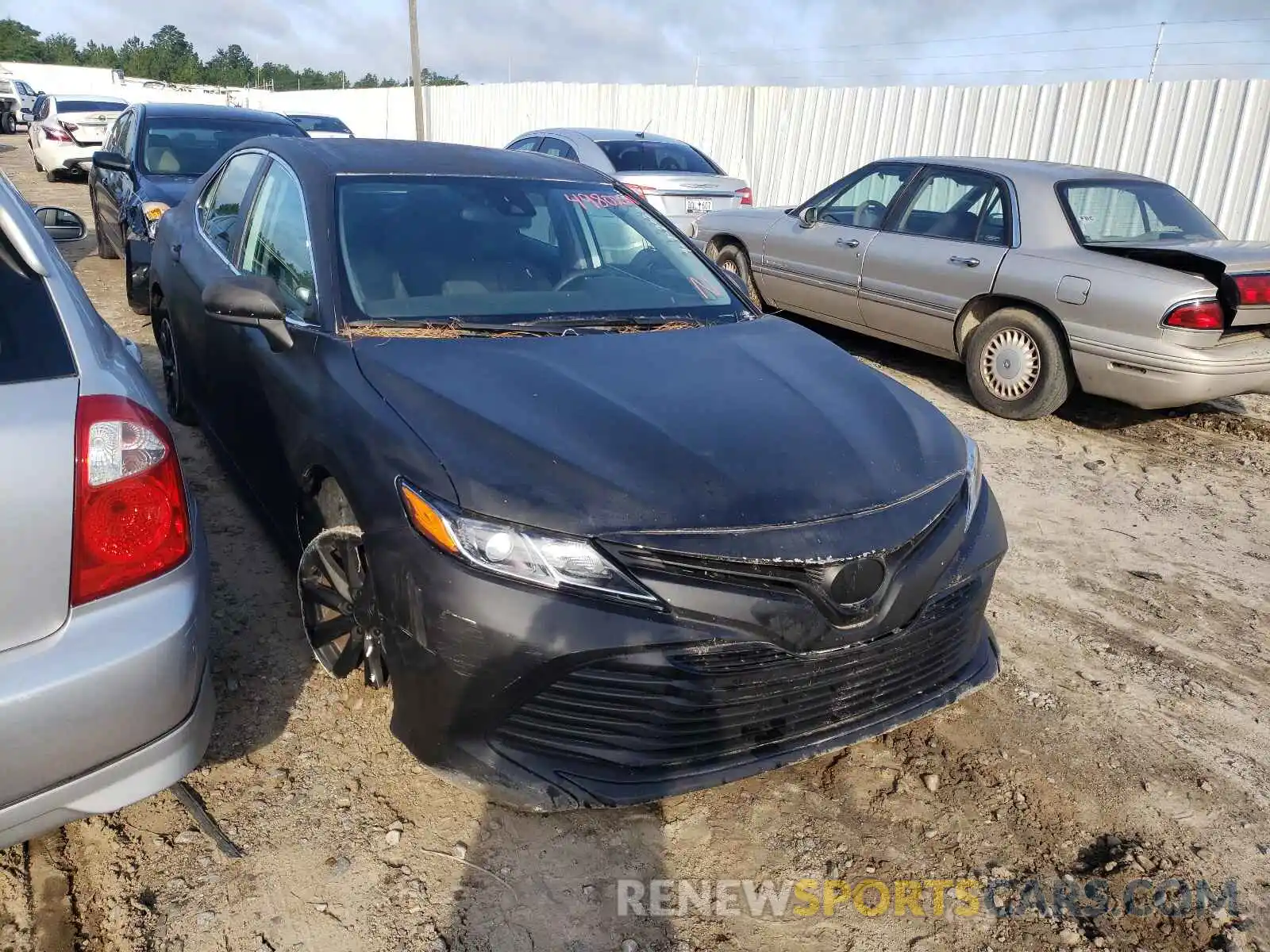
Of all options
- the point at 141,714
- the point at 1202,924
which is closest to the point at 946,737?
the point at 1202,924

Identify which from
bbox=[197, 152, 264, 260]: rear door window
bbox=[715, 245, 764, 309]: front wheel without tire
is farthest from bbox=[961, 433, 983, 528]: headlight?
bbox=[715, 245, 764, 309]: front wheel without tire

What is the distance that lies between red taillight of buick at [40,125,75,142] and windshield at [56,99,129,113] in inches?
30.7

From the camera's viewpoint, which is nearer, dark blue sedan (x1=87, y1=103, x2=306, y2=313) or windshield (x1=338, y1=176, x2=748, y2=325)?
windshield (x1=338, y1=176, x2=748, y2=325)

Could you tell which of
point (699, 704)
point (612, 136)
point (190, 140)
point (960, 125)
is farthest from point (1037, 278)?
point (960, 125)

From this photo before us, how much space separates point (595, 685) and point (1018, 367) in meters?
4.89

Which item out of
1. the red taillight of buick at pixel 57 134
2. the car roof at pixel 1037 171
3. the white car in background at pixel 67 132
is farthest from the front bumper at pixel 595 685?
the red taillight of buick at pixel 57 134

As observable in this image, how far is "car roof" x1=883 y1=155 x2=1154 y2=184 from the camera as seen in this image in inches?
245

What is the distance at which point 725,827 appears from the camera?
252 cm

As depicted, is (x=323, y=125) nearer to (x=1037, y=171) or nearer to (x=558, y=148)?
(x=558, y=148)

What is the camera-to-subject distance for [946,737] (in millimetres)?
2939

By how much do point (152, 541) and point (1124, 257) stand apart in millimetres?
5624

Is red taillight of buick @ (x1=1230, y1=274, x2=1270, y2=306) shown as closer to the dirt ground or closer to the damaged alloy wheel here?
the dirt ground

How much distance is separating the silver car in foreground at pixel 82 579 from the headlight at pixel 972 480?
1.96 meters

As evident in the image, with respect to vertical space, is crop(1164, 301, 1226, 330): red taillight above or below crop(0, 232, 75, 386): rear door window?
below
